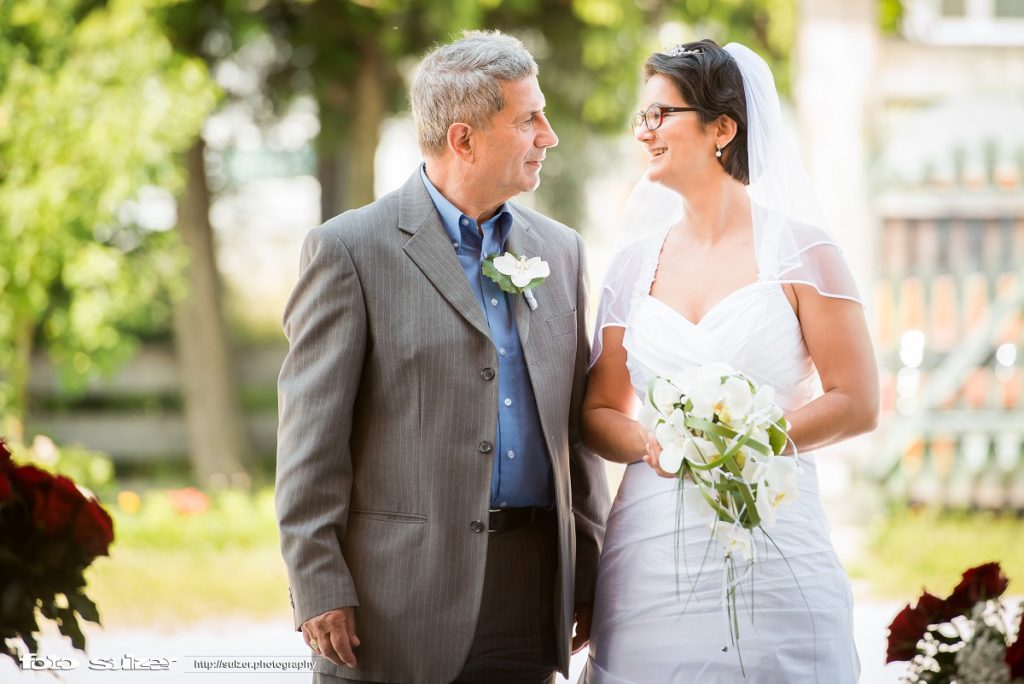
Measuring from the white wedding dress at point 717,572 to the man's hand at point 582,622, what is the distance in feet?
0.37

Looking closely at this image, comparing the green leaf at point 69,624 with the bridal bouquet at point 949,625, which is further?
the green leaf at point 69,624

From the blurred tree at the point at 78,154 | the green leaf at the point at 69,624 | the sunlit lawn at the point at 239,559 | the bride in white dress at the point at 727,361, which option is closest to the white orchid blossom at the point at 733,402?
the bride in white dress at the point at 727,361

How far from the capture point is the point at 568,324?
106 inches

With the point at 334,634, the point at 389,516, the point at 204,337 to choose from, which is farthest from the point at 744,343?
the point at 204,337

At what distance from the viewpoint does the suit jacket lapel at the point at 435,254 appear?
2.51 meters

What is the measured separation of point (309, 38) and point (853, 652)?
5.29 m

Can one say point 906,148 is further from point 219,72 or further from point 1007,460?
point 219,72

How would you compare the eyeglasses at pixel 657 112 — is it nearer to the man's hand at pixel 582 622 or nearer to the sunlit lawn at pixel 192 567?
the man's hand at pixel 582 622

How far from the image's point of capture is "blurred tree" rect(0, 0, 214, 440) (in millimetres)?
6250

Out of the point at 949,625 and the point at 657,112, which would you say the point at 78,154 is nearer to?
the point at 657,112

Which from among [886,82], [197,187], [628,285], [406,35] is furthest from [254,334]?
[628,285]

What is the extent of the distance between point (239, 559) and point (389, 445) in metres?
3.93

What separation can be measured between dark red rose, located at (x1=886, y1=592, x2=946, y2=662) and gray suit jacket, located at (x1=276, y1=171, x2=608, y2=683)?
75 cm

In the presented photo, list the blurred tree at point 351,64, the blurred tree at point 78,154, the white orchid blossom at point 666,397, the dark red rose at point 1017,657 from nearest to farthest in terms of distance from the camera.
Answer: the dark red rose at point 1017,657 → the white orchid blossom at point 666,397 → the blurred tree at point 78,154 → the blurred tree at point 351,64
